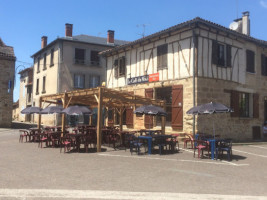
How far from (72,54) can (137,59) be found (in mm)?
12648

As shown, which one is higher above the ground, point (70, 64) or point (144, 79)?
point (70, 64)

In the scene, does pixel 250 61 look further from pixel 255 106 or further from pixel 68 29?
pixel 68 29

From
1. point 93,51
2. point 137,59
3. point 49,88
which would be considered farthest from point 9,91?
point 137,59

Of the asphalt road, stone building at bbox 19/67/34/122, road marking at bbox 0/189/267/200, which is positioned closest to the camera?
road marking at bbox 0/189/267/200

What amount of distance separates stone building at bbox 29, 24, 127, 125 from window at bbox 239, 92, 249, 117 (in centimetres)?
1609

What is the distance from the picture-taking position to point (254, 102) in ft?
51.3

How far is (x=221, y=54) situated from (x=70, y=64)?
16683mm

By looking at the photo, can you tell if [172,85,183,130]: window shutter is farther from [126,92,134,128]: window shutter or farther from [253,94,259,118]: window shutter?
[253,94,259,118]: window shutter

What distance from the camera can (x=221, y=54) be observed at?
555 inches

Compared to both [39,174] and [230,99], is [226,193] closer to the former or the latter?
[39,174]

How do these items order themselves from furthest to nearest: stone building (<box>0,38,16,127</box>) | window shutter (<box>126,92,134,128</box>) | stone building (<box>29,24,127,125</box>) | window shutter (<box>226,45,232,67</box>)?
1. stone building (<box>29,24,127,125</box>)
2. stone building (<box>0,38,16,127</box>)
3. window shutter (<box>126,92,134,128</box>)
4. window shutter (<box>226,45,232,67</box>)

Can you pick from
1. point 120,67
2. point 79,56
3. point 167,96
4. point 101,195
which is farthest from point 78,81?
point 101,195

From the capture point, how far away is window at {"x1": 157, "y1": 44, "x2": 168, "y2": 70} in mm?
14383

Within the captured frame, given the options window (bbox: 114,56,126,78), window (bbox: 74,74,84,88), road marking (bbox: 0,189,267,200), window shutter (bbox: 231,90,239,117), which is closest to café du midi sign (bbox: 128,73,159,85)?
window (bbox: 114,56,126,78)
